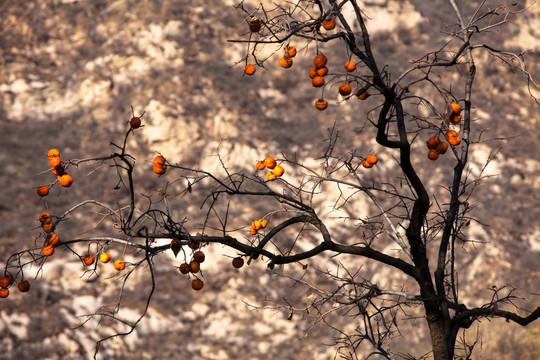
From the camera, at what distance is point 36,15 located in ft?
36.6

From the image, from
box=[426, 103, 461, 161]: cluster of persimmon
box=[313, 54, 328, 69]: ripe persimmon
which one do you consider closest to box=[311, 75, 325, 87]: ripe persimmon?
box=[313, 54, 328, 69]: ripe persimmon

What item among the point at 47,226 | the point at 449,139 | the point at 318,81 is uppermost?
the point at 318,81

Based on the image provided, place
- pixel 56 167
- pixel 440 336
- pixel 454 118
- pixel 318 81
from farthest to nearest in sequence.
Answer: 1. pixel 440 336
2. pixel 454 118
3. pixel 318 81
4. pixel 56 167

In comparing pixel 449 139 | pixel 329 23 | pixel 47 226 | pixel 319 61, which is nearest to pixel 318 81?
pixel 319 61

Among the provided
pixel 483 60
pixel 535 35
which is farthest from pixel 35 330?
pixel 535 35

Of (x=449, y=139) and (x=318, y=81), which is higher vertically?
(x=318, y=81)

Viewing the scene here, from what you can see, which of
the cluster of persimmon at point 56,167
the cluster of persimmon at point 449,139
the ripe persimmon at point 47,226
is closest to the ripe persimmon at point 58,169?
the cluster of persimmon at point 56,167

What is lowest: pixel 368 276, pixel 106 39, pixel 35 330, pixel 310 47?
pixel 35 330

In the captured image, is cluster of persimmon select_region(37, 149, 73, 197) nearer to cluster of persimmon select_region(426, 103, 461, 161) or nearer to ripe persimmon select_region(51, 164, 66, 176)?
ripe persimmon select_region(51, 164, 66, 176)

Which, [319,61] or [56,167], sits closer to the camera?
[56,167]

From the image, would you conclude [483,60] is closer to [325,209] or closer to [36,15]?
[325,209]

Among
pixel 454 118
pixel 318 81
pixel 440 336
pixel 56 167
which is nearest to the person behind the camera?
pixel 56 167

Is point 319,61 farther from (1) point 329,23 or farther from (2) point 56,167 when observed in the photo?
(2) point 56,167

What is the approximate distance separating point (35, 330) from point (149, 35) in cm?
582
